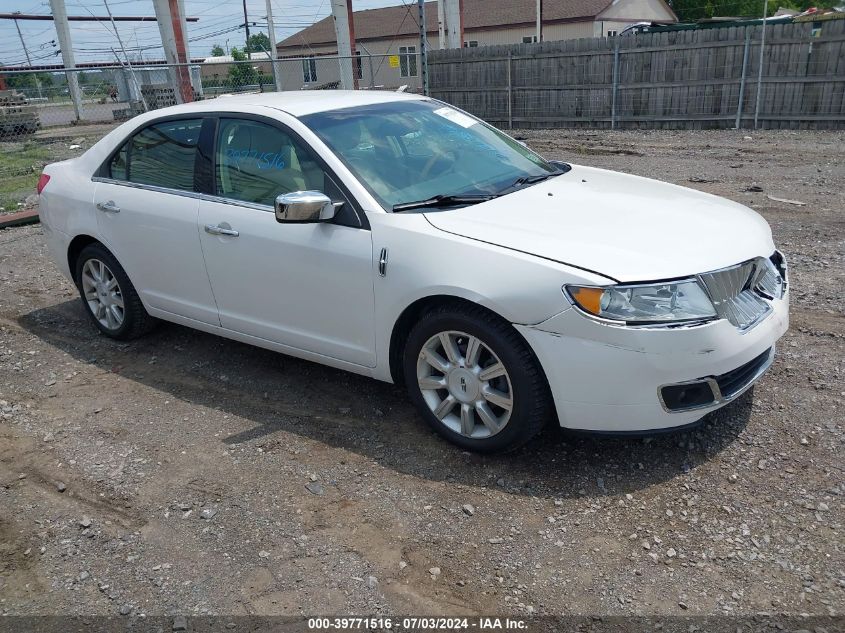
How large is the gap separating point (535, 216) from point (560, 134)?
14358mm

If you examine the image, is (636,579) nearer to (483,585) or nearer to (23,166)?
(483,585)

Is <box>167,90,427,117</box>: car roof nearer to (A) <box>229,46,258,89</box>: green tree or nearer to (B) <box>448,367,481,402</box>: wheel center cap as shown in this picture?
(B) <box>448,367,481,402</box>: wheel center cap

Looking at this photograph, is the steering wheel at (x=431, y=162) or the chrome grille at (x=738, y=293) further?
the steering wheel at (x=431, y=162)

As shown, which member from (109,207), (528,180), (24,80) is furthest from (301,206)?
(24,80)

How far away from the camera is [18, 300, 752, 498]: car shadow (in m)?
3.53

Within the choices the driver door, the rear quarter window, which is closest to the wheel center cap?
the driver door

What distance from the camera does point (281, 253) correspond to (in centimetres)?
408

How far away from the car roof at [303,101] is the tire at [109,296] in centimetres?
120

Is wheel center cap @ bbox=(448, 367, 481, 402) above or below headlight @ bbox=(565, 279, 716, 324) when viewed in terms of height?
below

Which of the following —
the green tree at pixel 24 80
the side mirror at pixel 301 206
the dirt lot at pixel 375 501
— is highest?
the green tree at pixel 24 80

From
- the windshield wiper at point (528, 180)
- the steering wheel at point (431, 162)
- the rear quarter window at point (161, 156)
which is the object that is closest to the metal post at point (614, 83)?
the windshield wiper at point (528, 180)

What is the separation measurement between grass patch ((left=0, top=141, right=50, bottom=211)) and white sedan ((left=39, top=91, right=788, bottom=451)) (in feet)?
23.8

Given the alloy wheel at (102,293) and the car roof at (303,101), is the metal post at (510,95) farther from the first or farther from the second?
the alloy wheel at (102,293)

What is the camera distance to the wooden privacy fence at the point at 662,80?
14.9 metres
